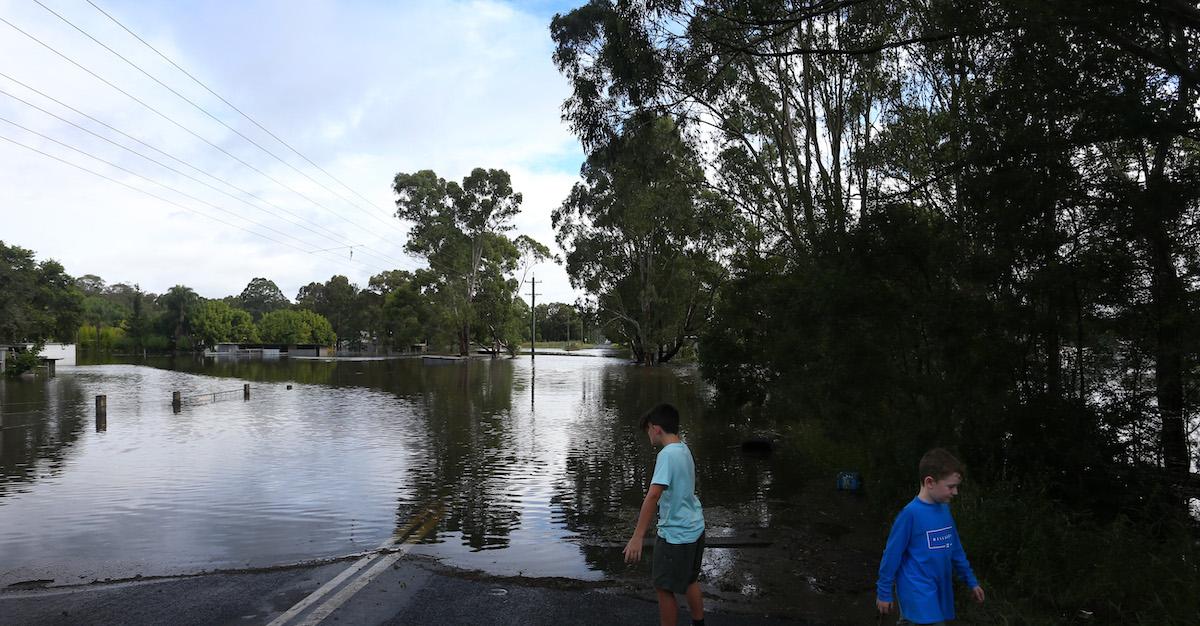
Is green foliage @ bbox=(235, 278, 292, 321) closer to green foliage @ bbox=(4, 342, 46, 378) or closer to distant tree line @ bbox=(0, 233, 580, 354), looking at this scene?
distant tree line @ bbox=(0, 233, 580, 354)

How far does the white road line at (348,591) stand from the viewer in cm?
485

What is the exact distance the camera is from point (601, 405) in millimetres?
23766

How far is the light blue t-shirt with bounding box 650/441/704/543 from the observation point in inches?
166

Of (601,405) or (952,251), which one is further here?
(601,405)

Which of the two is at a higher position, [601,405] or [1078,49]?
[1078,49]

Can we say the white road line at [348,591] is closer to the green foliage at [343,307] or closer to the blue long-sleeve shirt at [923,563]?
the blue long-sleeve shirt at [923,563]

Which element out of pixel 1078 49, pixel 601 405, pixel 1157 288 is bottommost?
pixel 601 405

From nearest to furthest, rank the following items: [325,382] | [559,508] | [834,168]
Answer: [559,508]
[834,168]
[325,382]

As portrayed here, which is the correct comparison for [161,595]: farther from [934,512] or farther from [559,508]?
[934,512]

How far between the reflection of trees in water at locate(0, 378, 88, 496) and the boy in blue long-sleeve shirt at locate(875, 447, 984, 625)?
38.3 ft

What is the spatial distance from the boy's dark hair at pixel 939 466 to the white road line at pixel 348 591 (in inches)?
150

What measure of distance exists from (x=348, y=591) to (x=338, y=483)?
5.69 meters

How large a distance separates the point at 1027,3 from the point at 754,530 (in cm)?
581

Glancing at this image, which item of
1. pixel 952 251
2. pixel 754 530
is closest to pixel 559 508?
pixel 754 530
